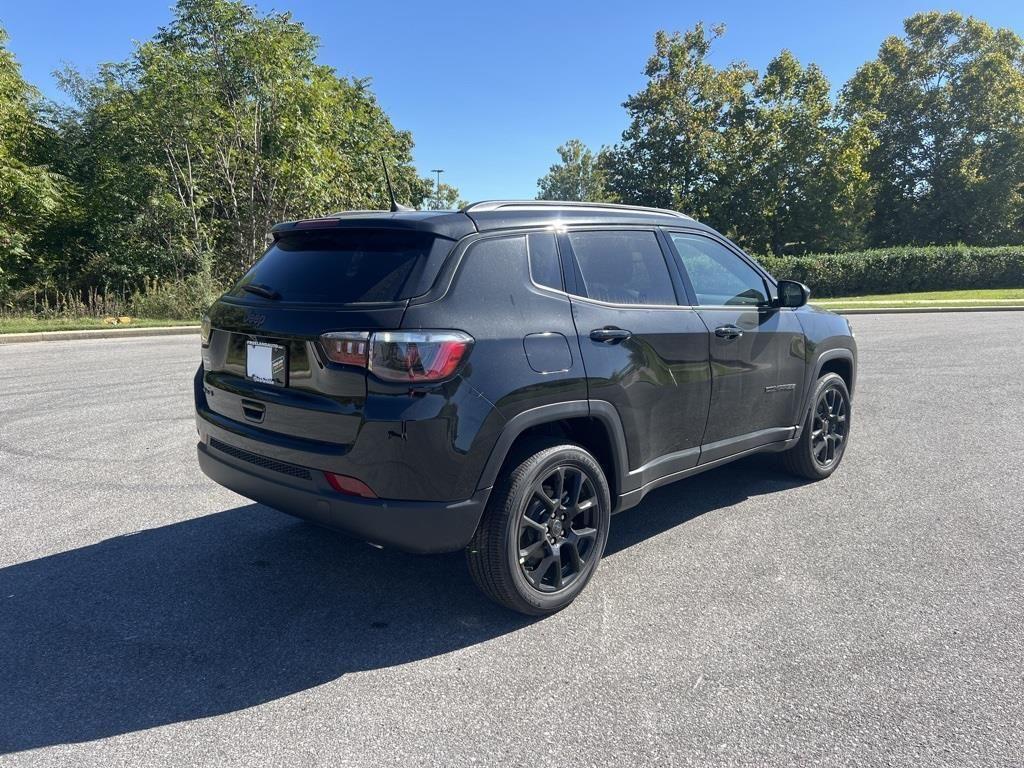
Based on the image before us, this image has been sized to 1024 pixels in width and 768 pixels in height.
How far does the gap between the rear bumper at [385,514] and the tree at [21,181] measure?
1997 cm

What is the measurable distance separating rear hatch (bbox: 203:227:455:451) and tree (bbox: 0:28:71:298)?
63.1 feet

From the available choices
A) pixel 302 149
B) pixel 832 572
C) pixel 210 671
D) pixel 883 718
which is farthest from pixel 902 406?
pixel 302 149

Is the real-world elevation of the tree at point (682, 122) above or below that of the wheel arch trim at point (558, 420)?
above

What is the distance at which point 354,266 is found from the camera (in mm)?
3131

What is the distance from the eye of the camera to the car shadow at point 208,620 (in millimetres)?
2623

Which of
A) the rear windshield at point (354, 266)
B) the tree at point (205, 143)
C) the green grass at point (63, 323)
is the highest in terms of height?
the tree at point (205, 143)

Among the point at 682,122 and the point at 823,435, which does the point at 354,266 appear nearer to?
the point at 823,435

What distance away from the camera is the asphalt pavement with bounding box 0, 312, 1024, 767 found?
7.89 feet

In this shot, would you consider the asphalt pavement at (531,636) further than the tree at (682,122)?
No

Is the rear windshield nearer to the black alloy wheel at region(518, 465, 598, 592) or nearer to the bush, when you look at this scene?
the black alloy wheel at region(518, 465, 598, 592)

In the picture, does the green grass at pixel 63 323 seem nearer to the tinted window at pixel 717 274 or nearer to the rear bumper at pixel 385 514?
the rear bumper at pixel 385 514

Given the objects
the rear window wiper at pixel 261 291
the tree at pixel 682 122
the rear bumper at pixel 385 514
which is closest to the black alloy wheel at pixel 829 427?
the rear bumper at pixel 385 514

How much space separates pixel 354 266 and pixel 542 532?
56.7 inches

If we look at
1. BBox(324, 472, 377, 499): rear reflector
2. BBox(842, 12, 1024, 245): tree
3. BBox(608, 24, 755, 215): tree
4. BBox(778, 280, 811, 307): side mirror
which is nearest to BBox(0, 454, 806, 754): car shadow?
BBox(324, 472, 377, 499): rear reflector
